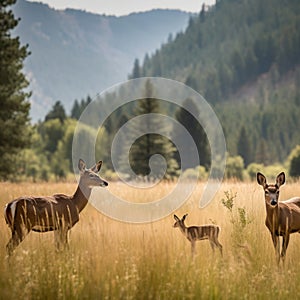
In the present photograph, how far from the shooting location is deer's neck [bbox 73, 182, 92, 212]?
25.5 feet

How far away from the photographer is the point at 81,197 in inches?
308

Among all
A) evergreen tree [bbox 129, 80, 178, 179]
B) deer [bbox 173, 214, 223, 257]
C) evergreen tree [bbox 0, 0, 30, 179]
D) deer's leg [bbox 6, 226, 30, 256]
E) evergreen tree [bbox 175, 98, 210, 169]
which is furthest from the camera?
evergreen tree [bbox 175, 98, 210, 169]

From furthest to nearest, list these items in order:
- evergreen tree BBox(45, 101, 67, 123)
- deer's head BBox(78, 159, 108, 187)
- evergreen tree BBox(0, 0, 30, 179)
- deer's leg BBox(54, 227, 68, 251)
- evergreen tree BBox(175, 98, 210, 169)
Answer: evergreen tree BBox(45, 101, 67, 123)
evergreen tree BBox(175, 98, 210, 169)
evergreen tree BBox(0, 0, 30, 179)
deer's head BBox(78, 159, 108, 187)
deer's leg BBox(54, 227, 68, 251)

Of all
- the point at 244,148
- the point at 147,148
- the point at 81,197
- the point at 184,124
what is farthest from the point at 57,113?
the point at 81,197

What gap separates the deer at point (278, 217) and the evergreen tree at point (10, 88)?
18242mm

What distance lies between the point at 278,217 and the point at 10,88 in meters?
19.1

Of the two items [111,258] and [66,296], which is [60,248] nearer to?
[111,258]

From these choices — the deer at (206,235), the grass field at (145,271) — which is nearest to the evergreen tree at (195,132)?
the deer at (206,235)

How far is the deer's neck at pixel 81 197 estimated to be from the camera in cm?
777

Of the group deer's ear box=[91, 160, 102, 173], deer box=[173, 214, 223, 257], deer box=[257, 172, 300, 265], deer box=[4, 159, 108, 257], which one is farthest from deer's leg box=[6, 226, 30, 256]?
deer box=[257, 172, 300, 265]

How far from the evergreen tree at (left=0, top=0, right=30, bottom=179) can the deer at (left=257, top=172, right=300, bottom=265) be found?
18.2 metres

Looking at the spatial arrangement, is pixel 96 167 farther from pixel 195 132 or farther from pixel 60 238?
pixel 195 132

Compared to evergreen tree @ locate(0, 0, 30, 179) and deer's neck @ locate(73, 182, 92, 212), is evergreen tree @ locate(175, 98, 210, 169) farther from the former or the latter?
deer's neck @ locate(73, 182, 92, 212)

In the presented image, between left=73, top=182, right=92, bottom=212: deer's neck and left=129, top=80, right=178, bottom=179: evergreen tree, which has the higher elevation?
left=129, top=80, right=178, bottom=179: evergreen tree
